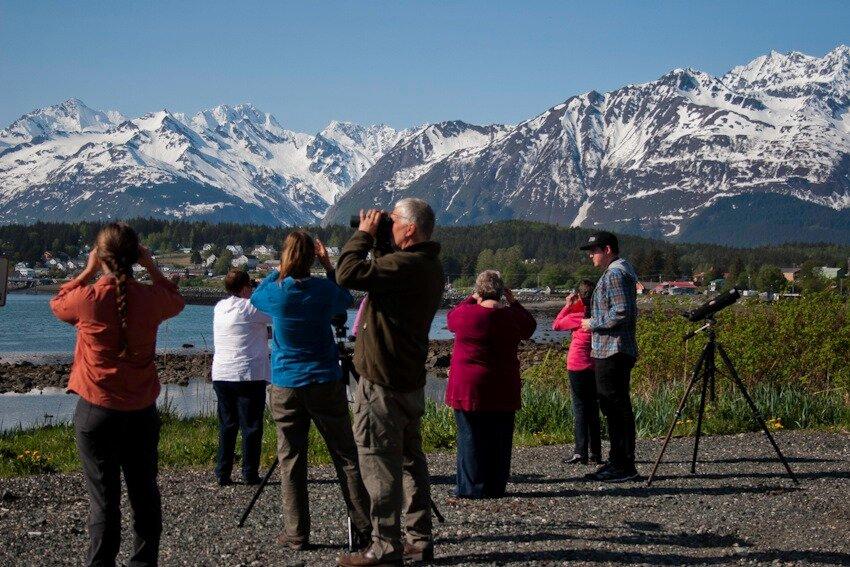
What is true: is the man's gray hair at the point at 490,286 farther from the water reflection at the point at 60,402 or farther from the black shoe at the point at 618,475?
the water reflection at the point at 60,402

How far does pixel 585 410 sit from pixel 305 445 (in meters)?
4.16

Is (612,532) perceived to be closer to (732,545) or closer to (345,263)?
(732,545)

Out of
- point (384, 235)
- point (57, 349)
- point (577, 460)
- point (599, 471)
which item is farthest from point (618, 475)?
point (57, 349)

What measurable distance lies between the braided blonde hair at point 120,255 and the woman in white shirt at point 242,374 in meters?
3.78

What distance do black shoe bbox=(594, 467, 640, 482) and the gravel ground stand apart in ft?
0.57

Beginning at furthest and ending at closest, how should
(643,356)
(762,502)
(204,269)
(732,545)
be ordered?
(204,269), (643,356), (762,502), (732,545)

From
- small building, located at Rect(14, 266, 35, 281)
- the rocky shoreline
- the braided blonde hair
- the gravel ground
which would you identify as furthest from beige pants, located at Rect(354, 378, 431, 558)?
small building, located at Rect(14, 266, 35, 281)

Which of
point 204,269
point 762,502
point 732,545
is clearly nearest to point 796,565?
point 732,545

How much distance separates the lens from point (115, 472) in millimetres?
6598

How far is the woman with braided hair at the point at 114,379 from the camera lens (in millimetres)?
6465

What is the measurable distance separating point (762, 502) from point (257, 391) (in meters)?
4.60

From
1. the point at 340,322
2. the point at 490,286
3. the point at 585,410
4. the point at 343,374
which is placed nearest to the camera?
the point at 340,322

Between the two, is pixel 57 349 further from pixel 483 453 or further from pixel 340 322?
pixel 340 322

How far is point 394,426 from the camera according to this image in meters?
6.96
